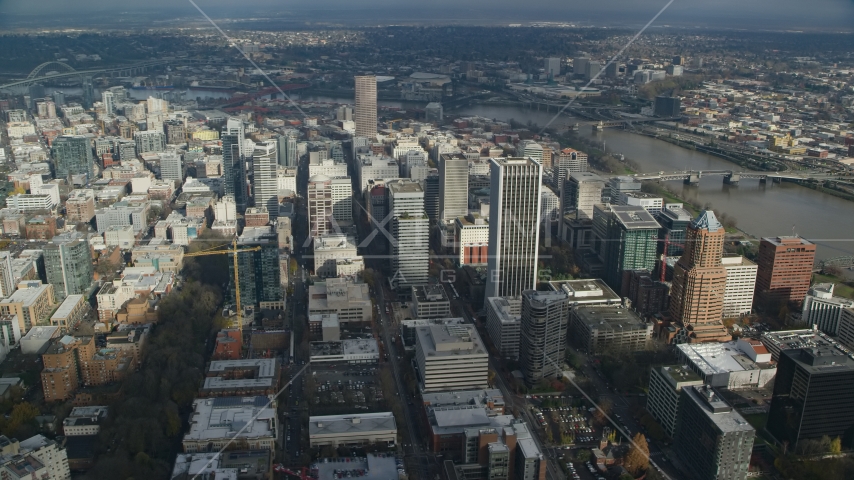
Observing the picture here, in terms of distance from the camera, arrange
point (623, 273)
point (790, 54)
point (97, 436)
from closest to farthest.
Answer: point (97, 436) < point (623, 273) < point (790, 54)

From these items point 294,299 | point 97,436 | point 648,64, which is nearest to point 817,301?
point 294,299

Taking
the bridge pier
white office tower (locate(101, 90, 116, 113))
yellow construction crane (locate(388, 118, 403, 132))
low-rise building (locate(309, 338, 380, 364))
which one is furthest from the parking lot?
white office tower (locate(101, 90, 116, 113))

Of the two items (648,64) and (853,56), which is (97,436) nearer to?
(648,64)

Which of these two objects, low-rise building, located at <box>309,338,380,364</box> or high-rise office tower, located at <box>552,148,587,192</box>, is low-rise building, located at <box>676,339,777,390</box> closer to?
low-rise building, located at <box>309,338,380,364</box>

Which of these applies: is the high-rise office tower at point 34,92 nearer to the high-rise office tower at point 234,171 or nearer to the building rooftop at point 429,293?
the high-rise office tower at point 234,171

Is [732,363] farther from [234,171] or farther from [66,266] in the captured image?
[234,171]

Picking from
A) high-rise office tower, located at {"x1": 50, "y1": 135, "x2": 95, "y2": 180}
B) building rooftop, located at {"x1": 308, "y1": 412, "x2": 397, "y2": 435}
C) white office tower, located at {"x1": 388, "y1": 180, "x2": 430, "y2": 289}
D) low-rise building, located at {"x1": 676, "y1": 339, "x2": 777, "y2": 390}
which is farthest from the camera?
high-rise office tower, located at {"x1": 50, "y1": 135, "x2": 95, "y2": 180}
